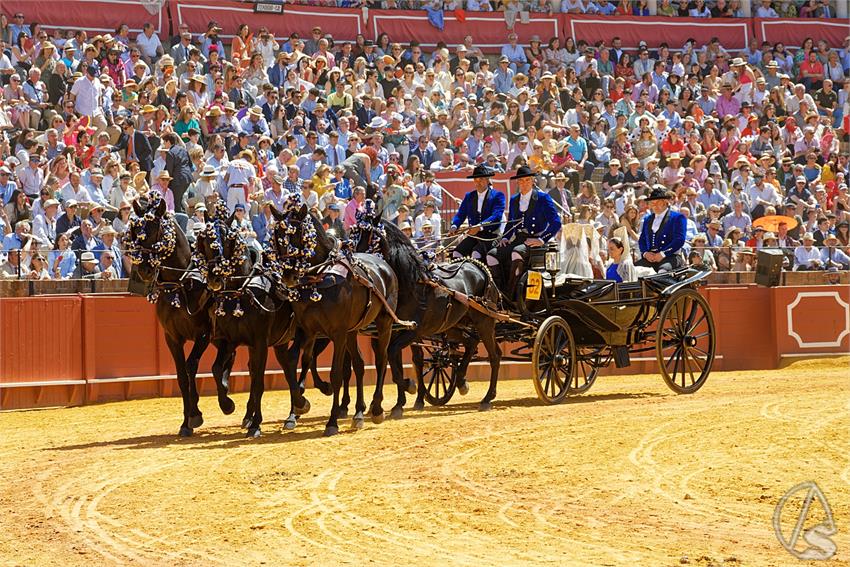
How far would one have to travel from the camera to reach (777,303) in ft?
66.7

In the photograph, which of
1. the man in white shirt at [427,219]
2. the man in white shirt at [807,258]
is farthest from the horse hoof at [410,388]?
the man in white shirt at [807,258]

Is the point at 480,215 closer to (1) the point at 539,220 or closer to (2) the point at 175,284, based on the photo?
(1) the point at 539,220

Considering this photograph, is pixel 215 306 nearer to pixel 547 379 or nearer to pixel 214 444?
pixel 214 444

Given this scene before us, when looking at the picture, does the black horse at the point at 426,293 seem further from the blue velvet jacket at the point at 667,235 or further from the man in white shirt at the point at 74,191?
the man in white shirt at the point at 74,191

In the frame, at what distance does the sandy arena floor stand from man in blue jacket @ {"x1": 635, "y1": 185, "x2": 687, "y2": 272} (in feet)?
6.97

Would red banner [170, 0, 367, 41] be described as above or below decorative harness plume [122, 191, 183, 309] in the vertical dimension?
above

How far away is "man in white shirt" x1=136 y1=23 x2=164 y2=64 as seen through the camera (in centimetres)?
2266

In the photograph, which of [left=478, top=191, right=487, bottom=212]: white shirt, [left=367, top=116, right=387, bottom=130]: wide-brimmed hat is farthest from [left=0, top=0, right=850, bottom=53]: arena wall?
[left=478, top=191, right=487, bottom=212]: white shirt

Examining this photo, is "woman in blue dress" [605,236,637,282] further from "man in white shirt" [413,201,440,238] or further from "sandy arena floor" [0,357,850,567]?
"man in white shirt" [413,201,440,238]

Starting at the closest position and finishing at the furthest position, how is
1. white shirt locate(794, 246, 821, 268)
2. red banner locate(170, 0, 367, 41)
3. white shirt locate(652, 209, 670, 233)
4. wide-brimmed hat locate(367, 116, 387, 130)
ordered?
white shirt locate(652, 209, 670, 233), white shirt locate(794, 246, 821, 268), wide-brimmed hat locate(367, 116, 387, 130), red banner locate(170, 0, 367, 41)

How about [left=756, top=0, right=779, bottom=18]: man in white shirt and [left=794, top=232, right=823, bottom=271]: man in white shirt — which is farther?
[left=756, top=0, right=779, bottom=18]: man in white shirt

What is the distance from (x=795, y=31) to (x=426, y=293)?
21.6 metres

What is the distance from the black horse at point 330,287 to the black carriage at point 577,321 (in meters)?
2.15

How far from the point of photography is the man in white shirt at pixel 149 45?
22.7 m
